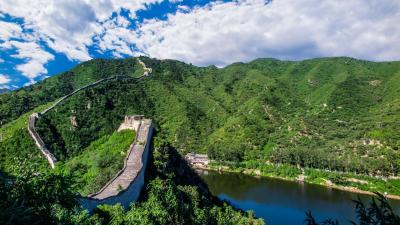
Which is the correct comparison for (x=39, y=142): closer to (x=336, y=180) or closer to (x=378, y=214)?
(x=378, y=214)

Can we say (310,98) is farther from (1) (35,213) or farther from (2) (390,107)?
(1) (35,213)

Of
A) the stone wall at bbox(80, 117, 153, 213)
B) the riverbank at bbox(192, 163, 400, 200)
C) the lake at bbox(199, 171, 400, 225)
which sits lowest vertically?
the lake at bbox(199, 171, 400, 225)

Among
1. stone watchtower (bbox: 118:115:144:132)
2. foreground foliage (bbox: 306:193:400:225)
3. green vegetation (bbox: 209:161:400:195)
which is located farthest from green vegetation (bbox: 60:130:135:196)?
green vegetation (bbox: 209:161:400:195)

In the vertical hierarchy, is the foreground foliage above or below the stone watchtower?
below

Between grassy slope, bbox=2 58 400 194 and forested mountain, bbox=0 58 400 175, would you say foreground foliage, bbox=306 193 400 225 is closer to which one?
forested mountain, bbox=0 58 400 175

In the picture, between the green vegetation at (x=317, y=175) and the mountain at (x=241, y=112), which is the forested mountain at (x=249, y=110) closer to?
the mountain at (x=241, y=112)

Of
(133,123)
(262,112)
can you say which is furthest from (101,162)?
(262,112)
